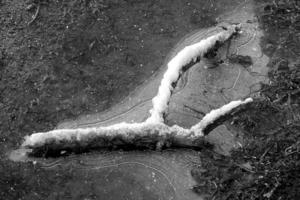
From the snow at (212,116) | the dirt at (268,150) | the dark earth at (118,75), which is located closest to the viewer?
the dirt at (268,150)

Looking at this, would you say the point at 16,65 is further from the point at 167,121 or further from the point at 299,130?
the point at 299,130

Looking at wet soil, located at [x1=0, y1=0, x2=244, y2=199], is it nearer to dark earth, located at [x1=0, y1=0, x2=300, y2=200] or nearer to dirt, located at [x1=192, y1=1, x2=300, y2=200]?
dark earth, located at [x1=0, y1=0, x2=300, y2=200]

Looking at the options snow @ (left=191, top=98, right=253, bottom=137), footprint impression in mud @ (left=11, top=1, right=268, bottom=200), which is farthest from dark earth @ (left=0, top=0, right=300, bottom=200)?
snow @ (left=191, top=98, right=253, bottom=137)

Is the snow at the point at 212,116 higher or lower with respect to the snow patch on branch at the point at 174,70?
lower

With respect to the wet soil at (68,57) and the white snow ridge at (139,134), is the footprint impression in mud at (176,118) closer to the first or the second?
the white snow ridge at (139,134)

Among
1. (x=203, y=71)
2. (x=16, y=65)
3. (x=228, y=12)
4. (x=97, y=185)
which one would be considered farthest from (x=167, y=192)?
(x=228, y=12)

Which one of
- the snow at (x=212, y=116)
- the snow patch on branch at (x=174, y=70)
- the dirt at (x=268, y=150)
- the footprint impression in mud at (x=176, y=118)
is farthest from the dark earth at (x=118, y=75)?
the snow patch on branch at (x=174, y=70)
